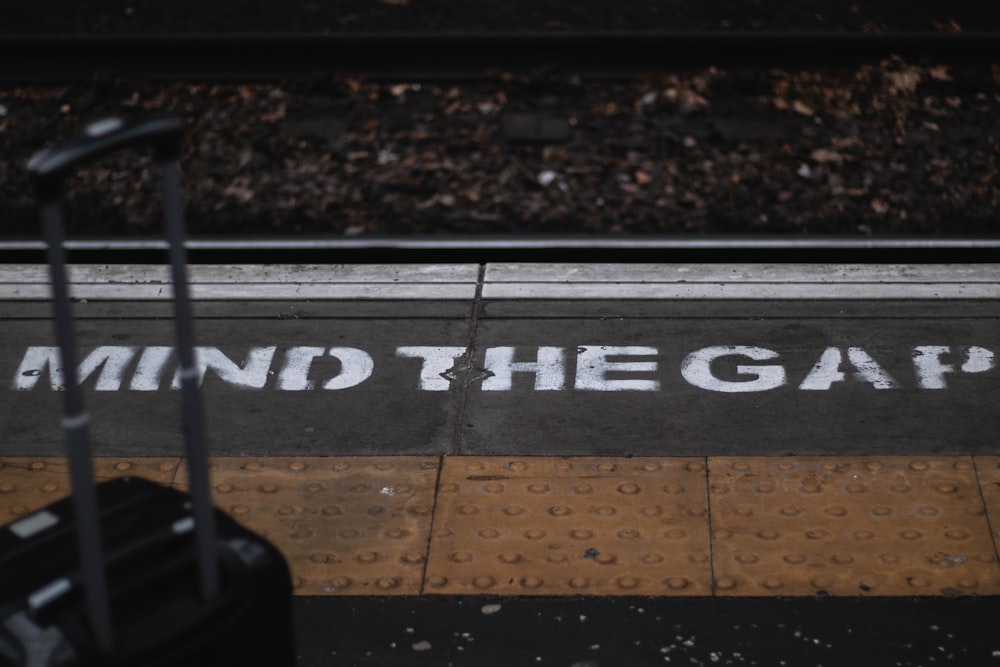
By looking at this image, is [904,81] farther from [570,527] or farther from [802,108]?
[570,527]

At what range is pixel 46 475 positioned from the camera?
502cm

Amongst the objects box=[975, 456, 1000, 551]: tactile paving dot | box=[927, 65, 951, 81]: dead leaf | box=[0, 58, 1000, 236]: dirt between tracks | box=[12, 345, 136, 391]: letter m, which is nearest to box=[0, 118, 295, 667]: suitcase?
box=[975, 456, 1000, 551]: tactile paving dot

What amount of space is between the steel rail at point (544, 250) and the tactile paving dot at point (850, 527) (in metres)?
2.01

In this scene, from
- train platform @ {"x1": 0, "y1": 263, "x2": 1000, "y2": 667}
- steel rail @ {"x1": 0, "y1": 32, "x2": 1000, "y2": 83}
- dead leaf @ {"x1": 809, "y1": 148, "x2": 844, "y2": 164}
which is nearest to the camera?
train platform @ {"x1": 0, "y1": 263, "x2": 1000, "y2": 667}

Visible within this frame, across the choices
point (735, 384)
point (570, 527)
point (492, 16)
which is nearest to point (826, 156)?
point (735, 384)

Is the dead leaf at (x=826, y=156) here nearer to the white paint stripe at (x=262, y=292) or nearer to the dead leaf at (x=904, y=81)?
the dead leaf at (x=904, y=81)

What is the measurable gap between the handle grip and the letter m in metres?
3.57

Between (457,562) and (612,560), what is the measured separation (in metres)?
0.55

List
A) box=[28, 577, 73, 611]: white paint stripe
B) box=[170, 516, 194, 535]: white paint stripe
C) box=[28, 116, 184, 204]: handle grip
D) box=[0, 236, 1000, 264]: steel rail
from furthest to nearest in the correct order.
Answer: box=[0, 236, 1000, 264]: steel rail
box=[170, 516, 194, 535]: white paint stripe
box=[28, 577, 73, 611]: white paint stripe
box=[28, 116, 184, 204]: handle grip

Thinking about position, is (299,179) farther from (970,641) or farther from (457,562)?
(970,641)

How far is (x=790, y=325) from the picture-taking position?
610 cm

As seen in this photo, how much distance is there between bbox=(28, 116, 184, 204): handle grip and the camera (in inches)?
86.3

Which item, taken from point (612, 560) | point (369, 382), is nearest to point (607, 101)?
point (369, 382)

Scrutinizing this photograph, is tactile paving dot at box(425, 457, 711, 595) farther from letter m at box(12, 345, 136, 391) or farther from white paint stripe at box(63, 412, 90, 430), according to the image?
white paint stripe at box(63, 412, 90, 430)
